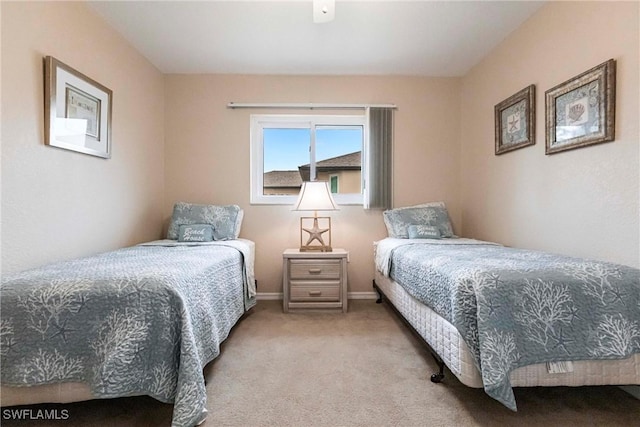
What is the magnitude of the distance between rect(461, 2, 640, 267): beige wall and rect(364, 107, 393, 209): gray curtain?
0.82 meters

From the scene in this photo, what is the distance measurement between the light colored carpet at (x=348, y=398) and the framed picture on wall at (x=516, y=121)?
1.63m

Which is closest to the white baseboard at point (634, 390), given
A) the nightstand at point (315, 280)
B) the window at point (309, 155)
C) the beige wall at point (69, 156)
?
the nightstand at point (315, 280)

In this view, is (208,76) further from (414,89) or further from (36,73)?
(414,89)

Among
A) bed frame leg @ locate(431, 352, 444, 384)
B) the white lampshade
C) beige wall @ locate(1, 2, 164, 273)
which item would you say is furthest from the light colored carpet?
the white lampshade

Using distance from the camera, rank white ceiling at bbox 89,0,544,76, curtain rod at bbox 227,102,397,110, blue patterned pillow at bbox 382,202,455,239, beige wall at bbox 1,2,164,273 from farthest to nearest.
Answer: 1. curtain rod at bbox 227,102,397,110
2. blue patterned pillow at bbox 382,202,455,239
3. white ceiling at bbox 89,0,544,76
4. beige wall at bbox 1,2,164,273

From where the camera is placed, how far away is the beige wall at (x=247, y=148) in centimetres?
329

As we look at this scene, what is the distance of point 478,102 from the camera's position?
3.08 meters

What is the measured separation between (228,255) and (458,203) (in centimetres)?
242

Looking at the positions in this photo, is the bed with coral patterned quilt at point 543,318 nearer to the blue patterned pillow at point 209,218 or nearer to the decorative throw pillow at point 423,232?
the decorative throw pillow at point 423,232

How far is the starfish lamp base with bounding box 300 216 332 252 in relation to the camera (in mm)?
3070

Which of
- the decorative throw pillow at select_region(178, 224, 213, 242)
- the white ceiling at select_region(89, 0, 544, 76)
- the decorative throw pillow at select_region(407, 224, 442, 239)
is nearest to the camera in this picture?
the white ceiling at select_region(89, 0, 544, 76)

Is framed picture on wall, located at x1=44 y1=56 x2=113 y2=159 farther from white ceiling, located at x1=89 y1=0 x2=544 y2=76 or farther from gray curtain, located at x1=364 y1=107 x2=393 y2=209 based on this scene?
gray curtain, located at x1=364 y1=107 x2=393 y2=209

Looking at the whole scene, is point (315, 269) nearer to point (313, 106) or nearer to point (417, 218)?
point (417, 218)

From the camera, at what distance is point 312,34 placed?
2.54 meters
